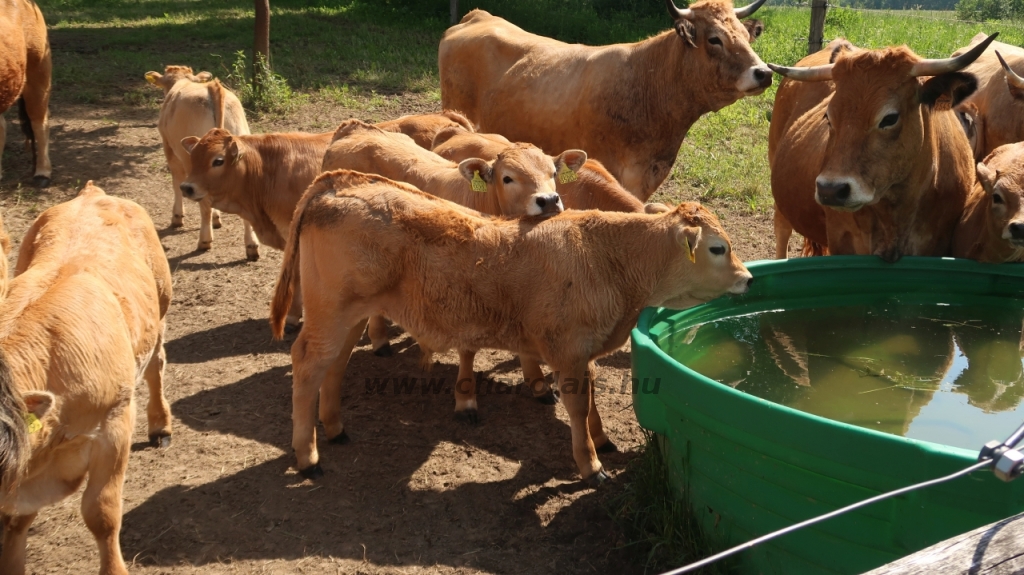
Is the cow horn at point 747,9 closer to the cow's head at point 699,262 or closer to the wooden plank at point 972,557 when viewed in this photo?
the cow's head at point 699,262

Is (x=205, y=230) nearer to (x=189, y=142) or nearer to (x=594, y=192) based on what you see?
(x=189, y=142)

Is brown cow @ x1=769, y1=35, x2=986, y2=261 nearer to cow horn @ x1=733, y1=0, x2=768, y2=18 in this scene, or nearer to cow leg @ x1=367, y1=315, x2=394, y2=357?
cow horn @ x1=733, y1=0, x2=768, y2=18

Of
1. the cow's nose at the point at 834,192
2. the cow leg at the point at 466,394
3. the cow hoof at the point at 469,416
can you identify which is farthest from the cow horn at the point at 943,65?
the cow hoof at the point at 469,416

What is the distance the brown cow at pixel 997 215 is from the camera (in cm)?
573

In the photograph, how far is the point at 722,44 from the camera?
7977 mm

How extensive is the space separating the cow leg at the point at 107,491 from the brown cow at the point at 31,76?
24.9 feet

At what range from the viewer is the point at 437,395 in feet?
22.4

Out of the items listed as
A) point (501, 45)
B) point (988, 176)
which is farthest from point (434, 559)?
point (501, 45)

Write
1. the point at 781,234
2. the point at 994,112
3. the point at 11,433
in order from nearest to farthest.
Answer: the point at 11,433 → the point at 994,112 → the point at 781,234

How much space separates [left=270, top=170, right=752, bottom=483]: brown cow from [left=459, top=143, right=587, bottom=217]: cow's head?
101 centimetres

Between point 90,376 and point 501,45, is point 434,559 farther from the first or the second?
point 501,45

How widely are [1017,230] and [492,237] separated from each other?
326 centimetres

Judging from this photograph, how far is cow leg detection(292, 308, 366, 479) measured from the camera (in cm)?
562

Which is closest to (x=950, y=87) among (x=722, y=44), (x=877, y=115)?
(x=877, y=115)
